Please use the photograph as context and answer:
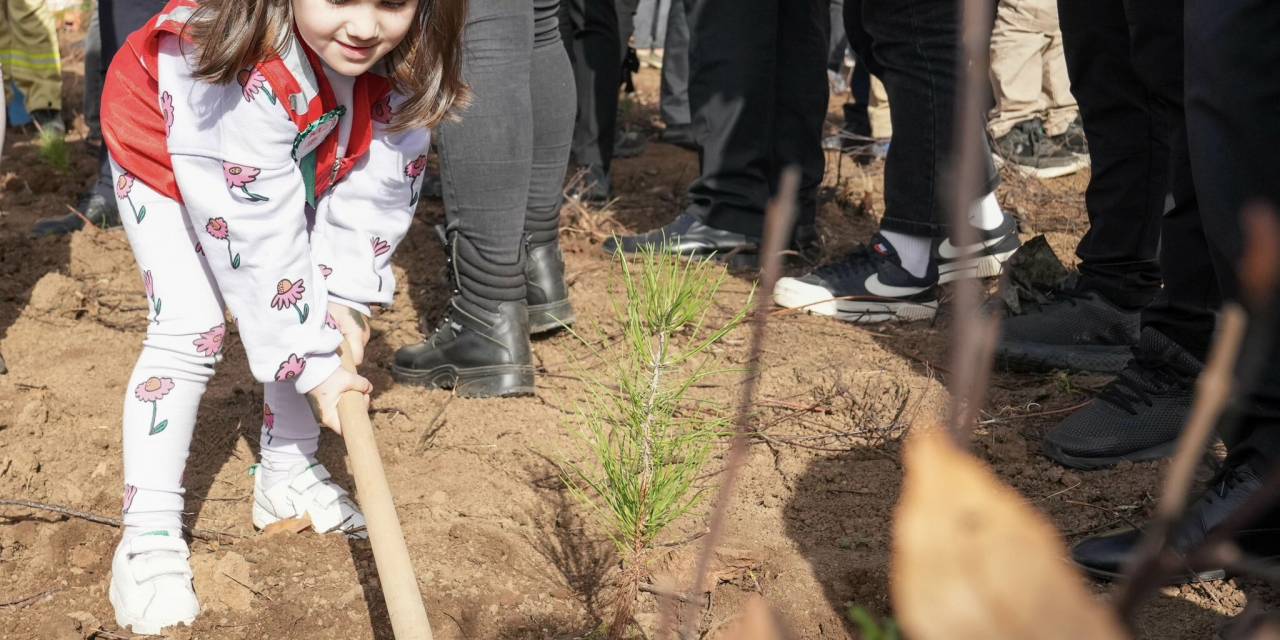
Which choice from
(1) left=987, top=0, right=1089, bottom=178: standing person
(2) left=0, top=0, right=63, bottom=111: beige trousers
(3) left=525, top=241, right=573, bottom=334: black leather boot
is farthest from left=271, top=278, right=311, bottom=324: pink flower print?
(2) left=0, top=0, right=63, bottom=111: beige trousers

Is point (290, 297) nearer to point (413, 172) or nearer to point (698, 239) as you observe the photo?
point (413, 172)

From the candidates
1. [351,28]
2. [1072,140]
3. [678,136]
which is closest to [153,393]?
[351,28]

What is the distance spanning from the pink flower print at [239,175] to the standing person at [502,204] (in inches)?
30.7

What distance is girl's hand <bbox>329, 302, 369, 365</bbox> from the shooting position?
2.09 meters

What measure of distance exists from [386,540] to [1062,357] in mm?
1799

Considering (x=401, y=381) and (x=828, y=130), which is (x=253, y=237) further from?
(x=828, y=130)

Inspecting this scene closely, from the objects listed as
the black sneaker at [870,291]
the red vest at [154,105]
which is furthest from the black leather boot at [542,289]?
the red vest at [154,105]

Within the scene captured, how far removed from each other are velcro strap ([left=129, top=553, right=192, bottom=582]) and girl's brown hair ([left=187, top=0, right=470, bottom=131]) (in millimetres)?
772

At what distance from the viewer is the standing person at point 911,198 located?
292cm

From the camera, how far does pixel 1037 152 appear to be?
5195 mm

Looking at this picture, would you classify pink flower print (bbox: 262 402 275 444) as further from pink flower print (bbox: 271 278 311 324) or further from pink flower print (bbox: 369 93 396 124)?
pink flower print (bbox: 369 93 396 124)

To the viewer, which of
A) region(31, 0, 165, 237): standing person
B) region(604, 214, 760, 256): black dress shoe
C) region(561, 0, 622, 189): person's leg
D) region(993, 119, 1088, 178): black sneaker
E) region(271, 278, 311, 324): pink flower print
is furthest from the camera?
region(993, 119, 1088, 178): black sneaker

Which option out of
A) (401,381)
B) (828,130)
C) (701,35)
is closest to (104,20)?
(401,381)

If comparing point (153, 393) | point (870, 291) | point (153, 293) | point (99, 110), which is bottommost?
point (870, 291)
